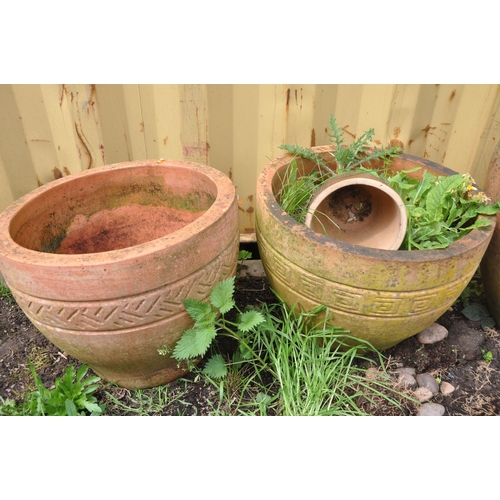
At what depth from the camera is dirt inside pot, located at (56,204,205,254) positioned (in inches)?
87.8

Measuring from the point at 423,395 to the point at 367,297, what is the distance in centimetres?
65

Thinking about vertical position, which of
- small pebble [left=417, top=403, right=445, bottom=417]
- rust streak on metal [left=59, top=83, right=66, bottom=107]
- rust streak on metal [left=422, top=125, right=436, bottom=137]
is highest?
rust streak on metal [left=59, top=83, right=66, bottom=107]

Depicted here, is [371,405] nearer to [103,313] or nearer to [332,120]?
[103,313]

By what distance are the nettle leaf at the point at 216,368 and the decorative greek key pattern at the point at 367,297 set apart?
52 centimetres

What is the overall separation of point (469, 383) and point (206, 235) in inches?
60.3

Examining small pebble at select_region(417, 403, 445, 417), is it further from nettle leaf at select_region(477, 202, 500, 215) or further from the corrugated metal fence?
the corrugated metal fence

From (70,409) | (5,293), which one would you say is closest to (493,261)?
(70,409)

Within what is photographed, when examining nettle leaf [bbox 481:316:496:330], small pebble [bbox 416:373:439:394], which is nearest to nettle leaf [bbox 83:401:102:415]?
small pebble [bbox 416:373:439:394]

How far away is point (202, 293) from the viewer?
5.76ft

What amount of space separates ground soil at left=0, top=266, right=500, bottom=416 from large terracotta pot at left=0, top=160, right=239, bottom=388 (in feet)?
0.44

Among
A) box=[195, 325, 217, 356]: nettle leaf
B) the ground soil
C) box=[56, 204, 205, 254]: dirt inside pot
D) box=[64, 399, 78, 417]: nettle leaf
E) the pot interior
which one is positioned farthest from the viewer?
box=[56, 204, 205, 254]: dirt inside pot

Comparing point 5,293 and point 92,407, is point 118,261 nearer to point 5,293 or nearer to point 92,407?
point 92,407

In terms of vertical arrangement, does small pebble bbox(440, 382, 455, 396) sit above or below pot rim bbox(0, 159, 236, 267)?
below
